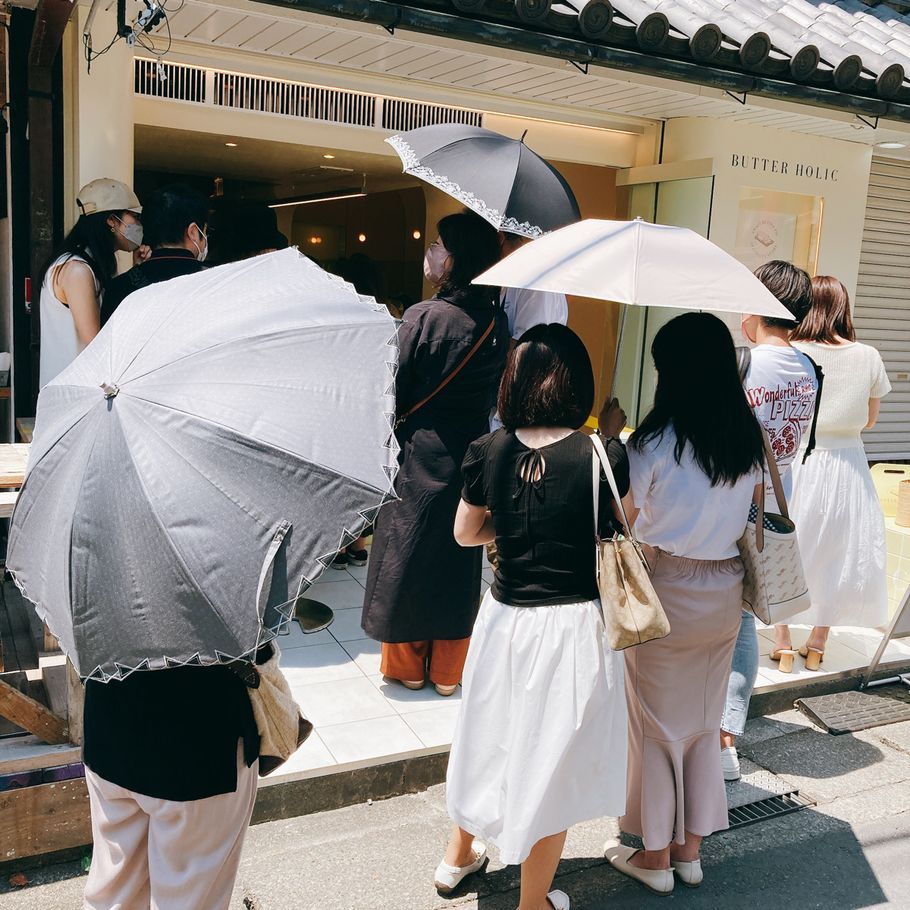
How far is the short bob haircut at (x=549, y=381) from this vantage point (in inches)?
106

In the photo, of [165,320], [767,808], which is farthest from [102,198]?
[767,808]

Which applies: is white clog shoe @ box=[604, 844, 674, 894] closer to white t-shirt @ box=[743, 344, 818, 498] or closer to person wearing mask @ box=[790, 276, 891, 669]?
white t-shirt @ box=[743, 344, 818, 498]

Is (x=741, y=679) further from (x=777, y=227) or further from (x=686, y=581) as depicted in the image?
(x=777, y=227)

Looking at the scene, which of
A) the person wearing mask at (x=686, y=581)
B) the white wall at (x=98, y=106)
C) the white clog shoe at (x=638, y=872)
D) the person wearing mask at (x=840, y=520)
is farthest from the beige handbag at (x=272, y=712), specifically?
the white wall at (x=98, y=106)

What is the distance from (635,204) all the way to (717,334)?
5558 mm

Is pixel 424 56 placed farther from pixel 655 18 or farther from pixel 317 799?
pixel 317 799

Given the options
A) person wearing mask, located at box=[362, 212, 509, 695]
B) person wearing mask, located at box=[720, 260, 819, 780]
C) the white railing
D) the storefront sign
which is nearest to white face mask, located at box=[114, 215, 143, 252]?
person wearing mask, located at box=[362, 212, 509, 695]

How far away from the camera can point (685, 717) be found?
320 centimetres

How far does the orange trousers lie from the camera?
4367 mm

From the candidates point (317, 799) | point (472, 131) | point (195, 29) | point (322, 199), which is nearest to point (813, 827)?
point (317, 799)

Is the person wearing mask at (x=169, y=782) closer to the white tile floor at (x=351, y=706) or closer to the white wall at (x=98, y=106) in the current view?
the white tile floor at (x=351, y=706)

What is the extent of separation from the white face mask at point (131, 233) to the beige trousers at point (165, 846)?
2924 millimetres

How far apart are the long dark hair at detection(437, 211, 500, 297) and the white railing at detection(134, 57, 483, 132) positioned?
267 cm

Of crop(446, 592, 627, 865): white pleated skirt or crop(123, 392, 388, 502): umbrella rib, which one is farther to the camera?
crop(446, 592, 627, 865): white pleated skirt
